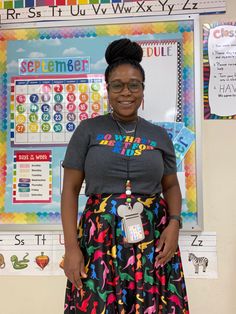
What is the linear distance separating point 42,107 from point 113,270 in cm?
94

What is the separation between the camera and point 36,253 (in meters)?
1.84

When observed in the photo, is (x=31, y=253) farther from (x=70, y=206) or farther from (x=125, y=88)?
(x=125, y=88)

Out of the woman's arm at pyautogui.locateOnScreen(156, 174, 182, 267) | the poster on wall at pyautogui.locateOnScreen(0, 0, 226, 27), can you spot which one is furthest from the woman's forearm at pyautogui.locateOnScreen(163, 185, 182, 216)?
the poster on wall at pyautogui.locateOnScreen(0, 0, 226, 27)

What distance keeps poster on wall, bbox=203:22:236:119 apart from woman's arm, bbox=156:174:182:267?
529 millimetres

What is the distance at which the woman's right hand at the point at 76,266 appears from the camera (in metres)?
1.17

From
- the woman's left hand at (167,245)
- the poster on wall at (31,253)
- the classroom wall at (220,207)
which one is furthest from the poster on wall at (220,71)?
the poster on wall at (31,253)

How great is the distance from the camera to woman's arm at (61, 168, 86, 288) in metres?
1.18

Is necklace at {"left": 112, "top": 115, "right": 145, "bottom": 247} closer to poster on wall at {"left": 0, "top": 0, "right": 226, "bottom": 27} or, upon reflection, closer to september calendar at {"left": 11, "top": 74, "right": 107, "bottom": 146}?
september calendar at {"left": 11, "top": 74, "right": 107, "bottom": 146}

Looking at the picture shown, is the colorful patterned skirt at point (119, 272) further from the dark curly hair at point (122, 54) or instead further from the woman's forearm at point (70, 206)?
the dark curly hair at point (122, 54)

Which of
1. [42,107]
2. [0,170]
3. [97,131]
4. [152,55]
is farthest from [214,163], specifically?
[0,170]

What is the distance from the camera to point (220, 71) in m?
1.76

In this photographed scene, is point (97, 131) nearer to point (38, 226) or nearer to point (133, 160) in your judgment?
point (133, 160)

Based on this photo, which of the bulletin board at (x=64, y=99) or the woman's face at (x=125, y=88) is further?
the bulletin board at (x=64, y=99)

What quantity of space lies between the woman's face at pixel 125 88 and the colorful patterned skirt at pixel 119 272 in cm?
30
